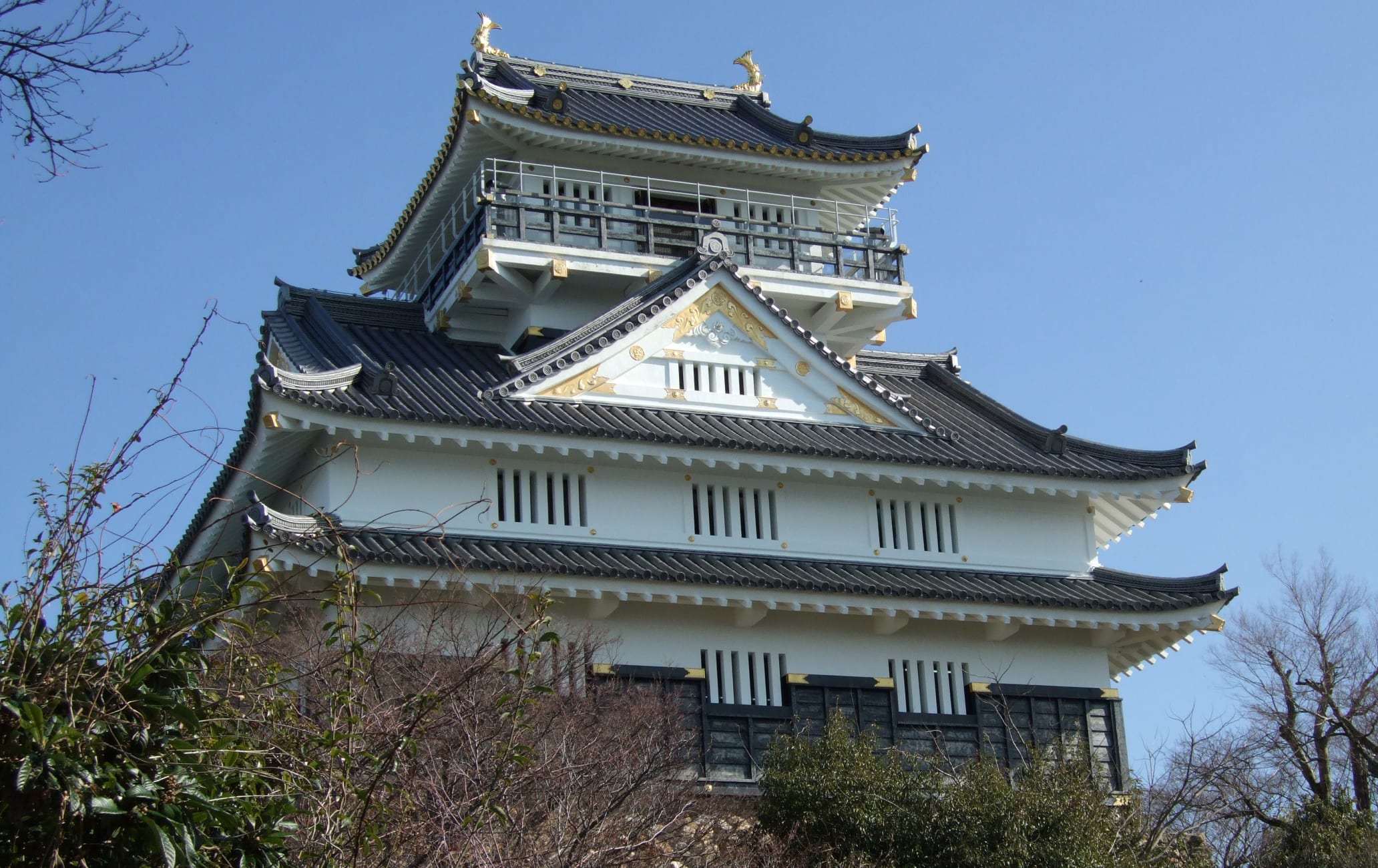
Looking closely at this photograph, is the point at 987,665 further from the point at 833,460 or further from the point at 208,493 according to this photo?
the point at 208,493

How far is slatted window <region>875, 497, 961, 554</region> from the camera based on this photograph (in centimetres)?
2592

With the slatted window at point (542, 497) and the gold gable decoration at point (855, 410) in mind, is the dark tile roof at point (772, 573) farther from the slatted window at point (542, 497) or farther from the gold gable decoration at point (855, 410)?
the gold gable decoration at point (855, 410)

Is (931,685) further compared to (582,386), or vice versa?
(582,386)

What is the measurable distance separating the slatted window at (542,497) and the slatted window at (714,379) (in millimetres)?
2463

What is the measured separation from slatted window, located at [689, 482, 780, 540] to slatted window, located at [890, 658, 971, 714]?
2553 millimetres

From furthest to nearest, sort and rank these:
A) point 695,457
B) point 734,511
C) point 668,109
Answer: point 668,109
point 734,511
point 695,457

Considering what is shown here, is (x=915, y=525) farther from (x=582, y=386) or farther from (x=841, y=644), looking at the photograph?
(x=582, y=386)

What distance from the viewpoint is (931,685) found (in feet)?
81.2

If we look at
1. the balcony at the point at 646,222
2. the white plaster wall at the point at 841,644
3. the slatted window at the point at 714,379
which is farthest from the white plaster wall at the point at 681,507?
the balcony at the point at 646,222

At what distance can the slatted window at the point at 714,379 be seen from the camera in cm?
2625

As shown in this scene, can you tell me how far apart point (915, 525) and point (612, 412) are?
4.72 meters

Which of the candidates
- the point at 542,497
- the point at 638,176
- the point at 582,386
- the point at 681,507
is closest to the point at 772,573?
the point at 681,507

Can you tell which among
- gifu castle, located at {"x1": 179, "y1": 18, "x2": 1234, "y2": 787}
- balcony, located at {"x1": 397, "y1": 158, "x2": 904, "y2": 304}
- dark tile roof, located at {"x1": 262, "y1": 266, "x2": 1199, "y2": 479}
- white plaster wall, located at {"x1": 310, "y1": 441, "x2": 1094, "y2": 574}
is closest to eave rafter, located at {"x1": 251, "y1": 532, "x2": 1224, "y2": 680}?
gifu castle, located at {"x1": 179, "y1": 18, "x2": 1234, "y2": 787}

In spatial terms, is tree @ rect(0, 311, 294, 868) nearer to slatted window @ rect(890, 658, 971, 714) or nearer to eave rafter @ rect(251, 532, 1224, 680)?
eave rafter @ rect(251, 532, 1224, 680)
